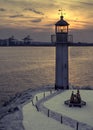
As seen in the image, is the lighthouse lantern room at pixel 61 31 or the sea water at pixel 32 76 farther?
the sea water at pixel 32 76

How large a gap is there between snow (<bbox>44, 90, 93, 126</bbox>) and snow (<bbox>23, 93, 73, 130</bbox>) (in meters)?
1.04

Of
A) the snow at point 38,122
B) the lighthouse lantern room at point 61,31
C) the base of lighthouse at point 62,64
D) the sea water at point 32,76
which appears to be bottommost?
the sea water at point 32,76

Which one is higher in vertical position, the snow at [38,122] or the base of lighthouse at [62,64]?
the base of lighthouse at [62,64]

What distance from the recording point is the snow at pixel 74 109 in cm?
1636

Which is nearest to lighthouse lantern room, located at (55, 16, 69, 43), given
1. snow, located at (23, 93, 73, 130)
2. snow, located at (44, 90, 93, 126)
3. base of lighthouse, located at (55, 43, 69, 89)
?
base of lighthouse, located at (55, 43, 69, 89)

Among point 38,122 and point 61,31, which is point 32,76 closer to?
point 61,31

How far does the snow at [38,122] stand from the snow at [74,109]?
1043mm

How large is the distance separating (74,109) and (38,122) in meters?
3.05

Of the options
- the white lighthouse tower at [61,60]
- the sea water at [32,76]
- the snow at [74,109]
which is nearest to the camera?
the snow at [74,109]

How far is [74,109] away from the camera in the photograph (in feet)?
60.1

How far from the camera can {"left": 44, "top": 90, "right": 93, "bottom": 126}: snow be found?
16359mm

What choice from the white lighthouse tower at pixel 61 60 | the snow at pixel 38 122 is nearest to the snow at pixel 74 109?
the snow at pixel 38 122

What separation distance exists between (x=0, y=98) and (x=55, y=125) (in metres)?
20.7

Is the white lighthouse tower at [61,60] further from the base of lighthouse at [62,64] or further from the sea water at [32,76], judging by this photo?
the sea water at [32,76]
